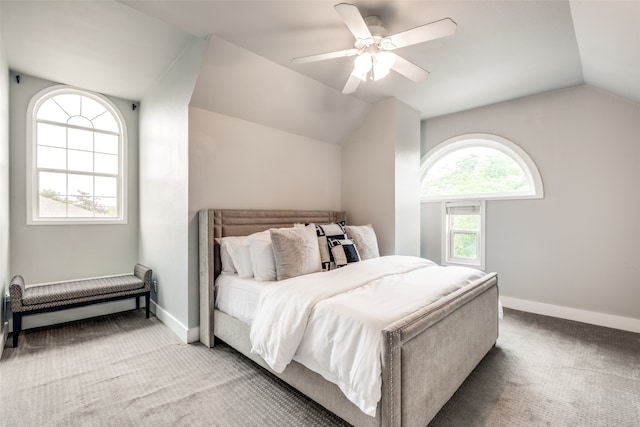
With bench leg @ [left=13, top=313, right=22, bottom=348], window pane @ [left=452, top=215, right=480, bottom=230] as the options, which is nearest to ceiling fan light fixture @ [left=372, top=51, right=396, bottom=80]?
window pane @ [left=452, top=215, right=480, bottom=230]

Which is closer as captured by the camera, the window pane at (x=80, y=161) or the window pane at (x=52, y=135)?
the window pane at (x=52, y=135)

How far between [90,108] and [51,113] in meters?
0.40

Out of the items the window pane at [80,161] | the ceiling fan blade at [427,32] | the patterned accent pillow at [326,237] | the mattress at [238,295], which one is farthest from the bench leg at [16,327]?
the ceiling fan blade at [427,32]

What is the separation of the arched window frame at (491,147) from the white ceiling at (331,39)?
709 mm

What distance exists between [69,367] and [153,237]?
1.52m

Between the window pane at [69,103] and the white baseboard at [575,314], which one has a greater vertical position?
the window pane at [69,103]

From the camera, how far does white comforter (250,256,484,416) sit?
4.70 ft

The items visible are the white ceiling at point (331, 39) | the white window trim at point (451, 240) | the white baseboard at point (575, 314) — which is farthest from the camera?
the white window trim at point (451, 240)

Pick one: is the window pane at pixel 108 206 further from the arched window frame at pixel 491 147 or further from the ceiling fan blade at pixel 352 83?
the arched window frame at pixel 491 147

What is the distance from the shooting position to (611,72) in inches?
107

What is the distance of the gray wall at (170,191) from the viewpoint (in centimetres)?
281

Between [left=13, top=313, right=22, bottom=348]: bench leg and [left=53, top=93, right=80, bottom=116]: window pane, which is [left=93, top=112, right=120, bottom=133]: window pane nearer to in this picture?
[left=53, top=93, right=80, bottom=116]: window pane

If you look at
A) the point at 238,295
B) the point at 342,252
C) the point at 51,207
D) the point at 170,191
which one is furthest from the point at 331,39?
the point at 51,207

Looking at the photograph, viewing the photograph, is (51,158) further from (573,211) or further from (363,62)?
(573,211)
